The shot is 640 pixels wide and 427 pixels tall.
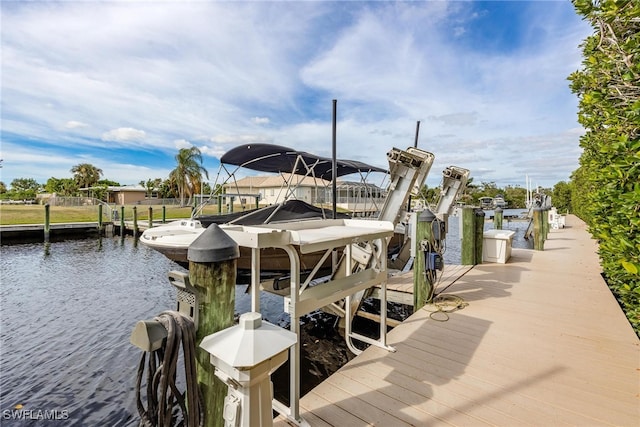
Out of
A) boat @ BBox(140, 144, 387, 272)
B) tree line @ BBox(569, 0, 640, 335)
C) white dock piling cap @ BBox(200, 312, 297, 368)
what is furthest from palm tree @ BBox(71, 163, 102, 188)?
tree line @ BBox(569, 0, 640, 335)

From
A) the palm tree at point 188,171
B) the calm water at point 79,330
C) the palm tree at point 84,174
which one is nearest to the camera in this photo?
the calm water at point 79,330

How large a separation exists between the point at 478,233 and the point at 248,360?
258 inches

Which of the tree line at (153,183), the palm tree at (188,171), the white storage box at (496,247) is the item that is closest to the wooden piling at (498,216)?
the white storage box at (496,247)

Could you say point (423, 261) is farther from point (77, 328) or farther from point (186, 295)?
point (77, 328)

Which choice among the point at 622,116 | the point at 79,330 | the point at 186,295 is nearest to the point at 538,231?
the point at 622,116

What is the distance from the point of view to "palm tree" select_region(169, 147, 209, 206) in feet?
120

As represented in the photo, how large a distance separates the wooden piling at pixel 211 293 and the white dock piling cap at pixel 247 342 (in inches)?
4.5

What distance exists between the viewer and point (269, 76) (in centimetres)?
912

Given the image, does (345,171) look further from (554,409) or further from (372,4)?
(554,409)

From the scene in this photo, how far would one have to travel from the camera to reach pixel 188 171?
36969mm

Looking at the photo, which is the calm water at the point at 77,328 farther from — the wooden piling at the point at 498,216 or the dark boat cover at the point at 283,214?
the wooden piling at the point at 498,216

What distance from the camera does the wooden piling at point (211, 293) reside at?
1.35 meters

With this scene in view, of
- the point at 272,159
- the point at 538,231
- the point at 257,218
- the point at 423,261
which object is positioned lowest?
the point at 423,261

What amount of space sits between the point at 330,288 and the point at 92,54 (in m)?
9.03
